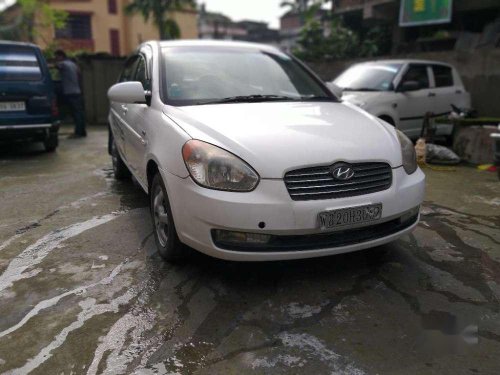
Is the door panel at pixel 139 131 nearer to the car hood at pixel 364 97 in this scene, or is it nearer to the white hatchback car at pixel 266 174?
the white hatchback car at pixel 266 174

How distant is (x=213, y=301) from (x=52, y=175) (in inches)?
166

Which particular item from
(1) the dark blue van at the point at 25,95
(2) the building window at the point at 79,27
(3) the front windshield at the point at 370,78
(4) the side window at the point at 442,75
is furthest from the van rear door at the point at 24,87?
(2) the building window at the point at 79,27

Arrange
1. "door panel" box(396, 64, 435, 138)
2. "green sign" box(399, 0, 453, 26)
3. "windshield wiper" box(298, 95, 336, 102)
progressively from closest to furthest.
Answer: "windshield wiper" box(298, 95, 336, 102), "door panel" box(396, 64, 435, 138), "green sign" box(399, 0, 453, 26)

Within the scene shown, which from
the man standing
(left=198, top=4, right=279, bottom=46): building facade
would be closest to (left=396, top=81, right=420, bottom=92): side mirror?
the man standing

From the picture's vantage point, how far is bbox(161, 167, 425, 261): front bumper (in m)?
2.63

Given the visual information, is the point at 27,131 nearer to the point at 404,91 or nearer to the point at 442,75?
the point at 404,91

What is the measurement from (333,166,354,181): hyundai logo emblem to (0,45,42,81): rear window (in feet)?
20.1

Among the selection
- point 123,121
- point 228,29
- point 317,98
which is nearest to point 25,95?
point 123,121

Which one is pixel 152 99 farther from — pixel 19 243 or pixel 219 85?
pixel 19 243

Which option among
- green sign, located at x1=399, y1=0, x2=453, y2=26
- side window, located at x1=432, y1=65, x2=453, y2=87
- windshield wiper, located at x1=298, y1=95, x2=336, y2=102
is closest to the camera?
windshield wiper, located at x1=298, y1=95, x2=336, y2=102

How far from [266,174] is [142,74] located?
2.24m

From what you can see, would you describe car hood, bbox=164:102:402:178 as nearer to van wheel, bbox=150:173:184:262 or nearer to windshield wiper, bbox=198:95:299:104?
windshield wiper, bbox=198:95:299:104

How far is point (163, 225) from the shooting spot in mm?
3344

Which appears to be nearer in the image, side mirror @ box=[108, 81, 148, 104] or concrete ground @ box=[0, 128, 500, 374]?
concrete ground @ box=[0, 128, 500, 374]
